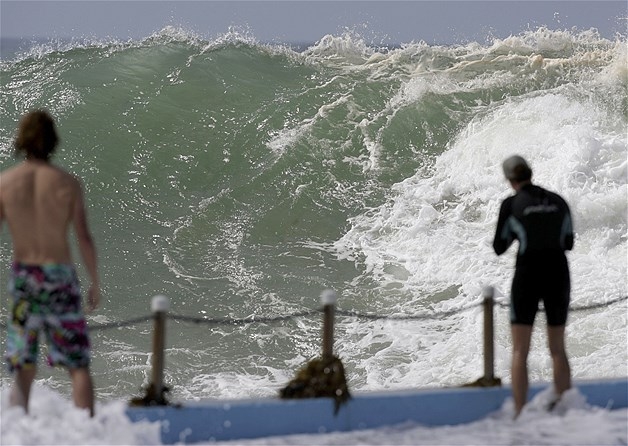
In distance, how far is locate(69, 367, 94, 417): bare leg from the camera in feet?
16.5

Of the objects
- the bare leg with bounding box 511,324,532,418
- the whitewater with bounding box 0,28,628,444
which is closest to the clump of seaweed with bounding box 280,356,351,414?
the whitewater with bounding box 0,28,628,444

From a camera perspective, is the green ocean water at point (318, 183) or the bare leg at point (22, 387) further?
the green ocean water at point (318, 183)

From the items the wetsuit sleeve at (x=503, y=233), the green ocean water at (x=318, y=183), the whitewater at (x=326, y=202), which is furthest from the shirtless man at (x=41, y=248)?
the green ocean water at (x=318, y=183)

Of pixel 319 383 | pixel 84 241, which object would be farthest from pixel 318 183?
pixel 84 241

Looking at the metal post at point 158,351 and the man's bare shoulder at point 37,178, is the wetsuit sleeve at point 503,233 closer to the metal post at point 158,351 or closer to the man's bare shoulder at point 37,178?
the metal post at point 158,351

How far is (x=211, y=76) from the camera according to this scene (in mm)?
20516

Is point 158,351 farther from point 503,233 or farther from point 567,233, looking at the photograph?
point 567,233

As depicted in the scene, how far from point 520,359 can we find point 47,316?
2.39 metres

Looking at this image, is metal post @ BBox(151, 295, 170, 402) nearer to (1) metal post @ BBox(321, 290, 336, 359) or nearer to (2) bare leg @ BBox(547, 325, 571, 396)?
(1) metal post @ BBox(321, 290, 336, 359)

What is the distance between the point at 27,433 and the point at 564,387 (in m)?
2.81

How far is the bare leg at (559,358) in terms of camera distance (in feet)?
18.9

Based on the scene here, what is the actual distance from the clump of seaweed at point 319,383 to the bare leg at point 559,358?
110 cm

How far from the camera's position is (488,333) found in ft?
20.5

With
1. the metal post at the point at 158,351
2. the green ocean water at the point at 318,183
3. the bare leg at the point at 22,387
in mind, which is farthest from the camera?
the green ocean water at the point at 318,183
